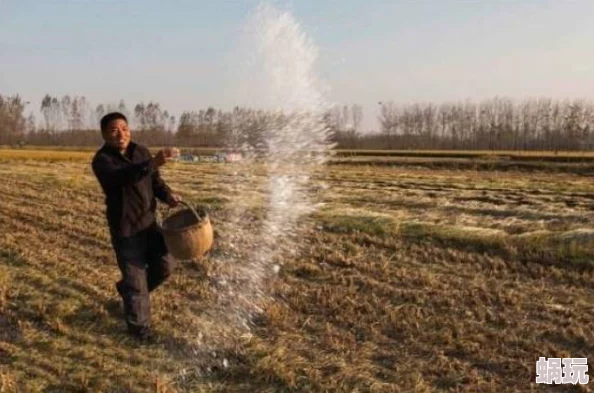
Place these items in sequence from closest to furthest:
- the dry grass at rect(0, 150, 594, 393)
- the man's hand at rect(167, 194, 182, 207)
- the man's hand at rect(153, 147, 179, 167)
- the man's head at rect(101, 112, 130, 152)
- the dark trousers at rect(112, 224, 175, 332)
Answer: the dry grass at rect(0, 150, 594, 393)
the man's hand at rect(153, 147, 179, 167)
the man's head at rect(101, 112, 130, 152)
the dark trousers at rect(112, 224, 175, 332)
the man's hand at rect(167, 194, 182, 207)

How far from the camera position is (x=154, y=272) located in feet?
14.6

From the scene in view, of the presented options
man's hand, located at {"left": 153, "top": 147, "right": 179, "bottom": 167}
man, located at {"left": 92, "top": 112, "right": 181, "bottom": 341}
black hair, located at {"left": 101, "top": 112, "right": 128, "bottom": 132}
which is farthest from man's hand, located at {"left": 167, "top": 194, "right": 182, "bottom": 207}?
black hair, located at {"left": 101, "top": 112, "right": 128, "bottom": 132}

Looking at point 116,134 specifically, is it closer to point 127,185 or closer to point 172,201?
point 127,185

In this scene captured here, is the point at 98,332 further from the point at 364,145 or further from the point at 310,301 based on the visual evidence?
the point at 364,145

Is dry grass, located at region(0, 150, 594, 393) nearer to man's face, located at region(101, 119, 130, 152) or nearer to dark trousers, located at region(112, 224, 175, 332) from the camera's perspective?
dark trousers, located at region(112, 224, 175, 332)

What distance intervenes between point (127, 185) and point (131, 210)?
0.21 meters

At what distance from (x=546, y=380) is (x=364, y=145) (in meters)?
66.7

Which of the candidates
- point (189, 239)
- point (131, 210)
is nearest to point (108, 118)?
point (131, 210)

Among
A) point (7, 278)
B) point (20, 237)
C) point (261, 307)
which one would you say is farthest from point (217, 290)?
point (20, 237)

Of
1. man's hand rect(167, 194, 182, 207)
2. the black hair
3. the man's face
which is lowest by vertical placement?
man's hand rect(167, 194, 182, 207)

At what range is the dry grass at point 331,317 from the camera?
3.60m

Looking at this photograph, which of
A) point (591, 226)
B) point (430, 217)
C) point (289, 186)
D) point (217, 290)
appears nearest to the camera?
point (217, 290)

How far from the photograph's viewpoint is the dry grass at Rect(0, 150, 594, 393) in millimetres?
3604

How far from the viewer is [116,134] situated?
4.12 metres
